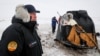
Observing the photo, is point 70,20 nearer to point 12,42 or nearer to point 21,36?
point 21,36

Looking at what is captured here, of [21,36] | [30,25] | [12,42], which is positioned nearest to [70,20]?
[30,25]

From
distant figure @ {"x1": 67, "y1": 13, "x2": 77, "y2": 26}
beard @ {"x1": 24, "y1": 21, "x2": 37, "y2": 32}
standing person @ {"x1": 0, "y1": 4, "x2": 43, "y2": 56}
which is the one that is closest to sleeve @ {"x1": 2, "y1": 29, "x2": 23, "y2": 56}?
standing person @ {"x1": 0, "y1": 4, "x2": 43, "y2": 56}

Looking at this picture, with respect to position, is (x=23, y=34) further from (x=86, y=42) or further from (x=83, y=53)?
(x=86, y=42)

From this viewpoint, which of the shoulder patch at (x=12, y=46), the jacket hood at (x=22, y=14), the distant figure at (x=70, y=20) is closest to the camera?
the shoulder patch at (x=12, y=46)

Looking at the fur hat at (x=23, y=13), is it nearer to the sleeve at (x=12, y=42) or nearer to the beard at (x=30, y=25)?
the beard at (x=30, y=25)

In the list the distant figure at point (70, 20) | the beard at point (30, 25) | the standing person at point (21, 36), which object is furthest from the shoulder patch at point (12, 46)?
the distant figure at point (70, 20)

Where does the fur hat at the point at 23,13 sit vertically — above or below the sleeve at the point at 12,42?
above

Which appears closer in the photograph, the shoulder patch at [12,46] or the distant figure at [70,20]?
the shoulder patch at [12,46]

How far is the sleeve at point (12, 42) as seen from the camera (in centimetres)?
311

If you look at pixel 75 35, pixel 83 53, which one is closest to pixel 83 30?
pixel 75 35

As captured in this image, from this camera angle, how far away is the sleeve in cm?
311

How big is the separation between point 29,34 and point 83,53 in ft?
26.9

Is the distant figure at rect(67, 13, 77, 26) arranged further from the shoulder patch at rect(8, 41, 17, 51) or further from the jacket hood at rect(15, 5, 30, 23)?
the shoulder patch at rect(8, 41, 17, 51)

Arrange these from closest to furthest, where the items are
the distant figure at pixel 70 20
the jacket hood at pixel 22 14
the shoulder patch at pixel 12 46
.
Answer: the shoulder patch at pixel 12 46 → the jacket hood at pixel 22 14 → the distant figure at pixel 70 20
